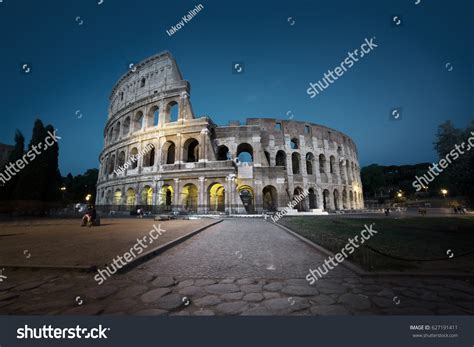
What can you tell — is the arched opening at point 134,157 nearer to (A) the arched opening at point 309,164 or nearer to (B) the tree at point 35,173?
(B) the tree at point 35,173

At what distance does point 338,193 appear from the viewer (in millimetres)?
33250

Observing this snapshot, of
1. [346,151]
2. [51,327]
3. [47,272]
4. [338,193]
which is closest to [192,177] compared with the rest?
[47,272]

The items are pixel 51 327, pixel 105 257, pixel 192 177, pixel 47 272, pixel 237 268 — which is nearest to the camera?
pixel 51 327

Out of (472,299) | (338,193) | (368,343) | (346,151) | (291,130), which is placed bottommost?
(368,343)

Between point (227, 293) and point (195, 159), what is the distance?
1105 inches

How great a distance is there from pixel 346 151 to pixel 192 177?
1132 inches

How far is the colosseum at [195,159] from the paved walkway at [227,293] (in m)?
18.1

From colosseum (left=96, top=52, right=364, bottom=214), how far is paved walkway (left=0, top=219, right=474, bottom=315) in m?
18.1

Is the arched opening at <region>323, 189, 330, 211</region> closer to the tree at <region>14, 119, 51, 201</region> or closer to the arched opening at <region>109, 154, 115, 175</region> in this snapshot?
the arched opening at <region>109, 154, 115, 175</region>

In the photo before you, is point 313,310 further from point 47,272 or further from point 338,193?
point 338,193

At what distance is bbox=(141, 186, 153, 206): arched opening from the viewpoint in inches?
995

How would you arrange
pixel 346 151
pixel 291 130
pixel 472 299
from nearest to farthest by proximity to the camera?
pixel 472 299 < pixel 291 130 < pixel 346 151

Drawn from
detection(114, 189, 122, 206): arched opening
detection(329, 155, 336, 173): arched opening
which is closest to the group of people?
detection(114, 189, 122, 206): arched opening

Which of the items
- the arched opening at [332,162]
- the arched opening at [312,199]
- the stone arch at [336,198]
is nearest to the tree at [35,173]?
the arched opening at [312,199]
